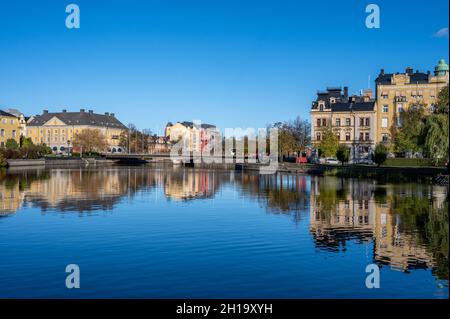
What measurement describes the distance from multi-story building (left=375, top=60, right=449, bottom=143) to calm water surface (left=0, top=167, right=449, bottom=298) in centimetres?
6202

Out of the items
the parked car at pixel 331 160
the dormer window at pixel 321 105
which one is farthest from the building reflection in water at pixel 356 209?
the dormer window at pixel 321 105

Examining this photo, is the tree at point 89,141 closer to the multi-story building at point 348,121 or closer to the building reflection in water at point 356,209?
the multi-story building at point 348,121

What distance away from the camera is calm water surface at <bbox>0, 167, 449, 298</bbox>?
15.2m

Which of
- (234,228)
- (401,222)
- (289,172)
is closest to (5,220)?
(234,228)

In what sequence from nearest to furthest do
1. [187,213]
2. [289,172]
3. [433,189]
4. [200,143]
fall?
[187,213] → [433,189] → [289,172] → [200,143]

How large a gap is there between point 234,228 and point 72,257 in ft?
30.0

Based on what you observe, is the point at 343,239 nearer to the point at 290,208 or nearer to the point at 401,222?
the point at 401,222

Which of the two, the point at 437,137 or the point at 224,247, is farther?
the point at 437,137

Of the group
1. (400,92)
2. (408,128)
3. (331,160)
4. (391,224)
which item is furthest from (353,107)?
(391,224)

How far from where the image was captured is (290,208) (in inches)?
1352

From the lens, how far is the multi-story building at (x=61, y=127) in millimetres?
171000

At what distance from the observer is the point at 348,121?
10131 centimetres

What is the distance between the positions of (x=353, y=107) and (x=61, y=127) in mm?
105060

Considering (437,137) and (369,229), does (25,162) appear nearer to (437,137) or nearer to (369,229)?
(437,137)
